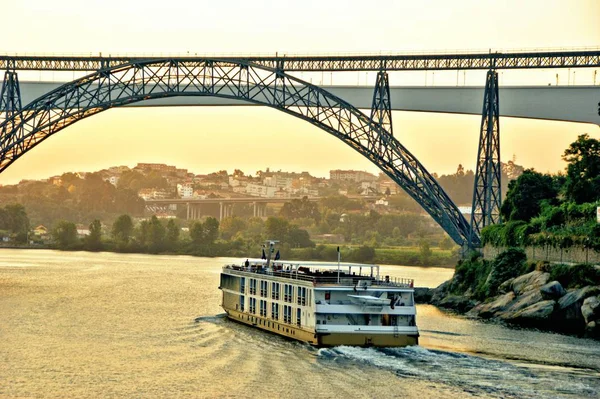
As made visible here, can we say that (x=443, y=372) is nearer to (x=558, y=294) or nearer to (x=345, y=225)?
(x=558, y=294)

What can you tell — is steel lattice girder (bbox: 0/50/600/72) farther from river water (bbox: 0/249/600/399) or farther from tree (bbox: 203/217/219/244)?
tree (bbox: 203/217/219/244)

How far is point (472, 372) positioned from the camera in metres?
44.0

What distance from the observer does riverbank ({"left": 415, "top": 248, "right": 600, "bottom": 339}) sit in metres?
58.3

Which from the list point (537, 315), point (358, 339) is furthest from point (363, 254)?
point (358, 339)

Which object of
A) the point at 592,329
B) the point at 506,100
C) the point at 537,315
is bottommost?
the point at 592,329

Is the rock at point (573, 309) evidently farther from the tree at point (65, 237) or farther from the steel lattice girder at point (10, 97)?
the tree at point (65, 237)

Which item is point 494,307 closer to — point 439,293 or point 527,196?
point 439,293

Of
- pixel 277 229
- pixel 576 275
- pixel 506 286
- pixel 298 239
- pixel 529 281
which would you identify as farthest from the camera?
pixel 277 229

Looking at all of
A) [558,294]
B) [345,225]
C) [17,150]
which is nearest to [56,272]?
[17,150]

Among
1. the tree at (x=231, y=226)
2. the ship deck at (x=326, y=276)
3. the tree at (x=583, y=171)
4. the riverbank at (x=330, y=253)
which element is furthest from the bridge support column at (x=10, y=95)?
the tree at (x=231, y=226)

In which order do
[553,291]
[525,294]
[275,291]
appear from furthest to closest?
[525,294], [553,291], [275,291]

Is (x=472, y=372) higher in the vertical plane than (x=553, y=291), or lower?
lower

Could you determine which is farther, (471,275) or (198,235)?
(198,235)

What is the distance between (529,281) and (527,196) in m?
15.4
